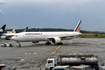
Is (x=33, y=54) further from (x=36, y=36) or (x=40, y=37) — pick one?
(x=40, y=37)

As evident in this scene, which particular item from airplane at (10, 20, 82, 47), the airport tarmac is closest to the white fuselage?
airplane at (10, 20, 82, 47)

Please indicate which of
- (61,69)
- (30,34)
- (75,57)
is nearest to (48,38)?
(30,34)

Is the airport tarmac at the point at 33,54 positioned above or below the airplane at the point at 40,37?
below

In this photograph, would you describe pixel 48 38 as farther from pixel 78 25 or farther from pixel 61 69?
pixel 61 69

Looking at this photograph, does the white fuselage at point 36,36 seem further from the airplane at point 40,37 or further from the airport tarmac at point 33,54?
the airport tarmac at point 33,54

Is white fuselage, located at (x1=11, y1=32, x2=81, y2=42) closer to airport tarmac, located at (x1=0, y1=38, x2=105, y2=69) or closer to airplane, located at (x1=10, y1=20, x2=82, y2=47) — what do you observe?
airplane, located at (x1=10, y1=20, x2=82, y2=47)

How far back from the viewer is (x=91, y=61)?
1689 centimetres

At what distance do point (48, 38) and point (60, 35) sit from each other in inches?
208

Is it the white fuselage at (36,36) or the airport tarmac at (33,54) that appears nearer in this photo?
the airport tarmac at (33,54)

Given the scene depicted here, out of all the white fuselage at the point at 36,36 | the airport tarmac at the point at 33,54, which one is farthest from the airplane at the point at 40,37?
the airport tarmac at the point at 33,54

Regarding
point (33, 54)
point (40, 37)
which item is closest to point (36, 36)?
point (40, 37)

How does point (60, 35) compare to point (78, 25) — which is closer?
point (60, 35)

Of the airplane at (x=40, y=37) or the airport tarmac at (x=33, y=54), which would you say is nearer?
the airport tarmac at (x=33, y=54)

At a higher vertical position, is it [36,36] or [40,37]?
[36,36]
